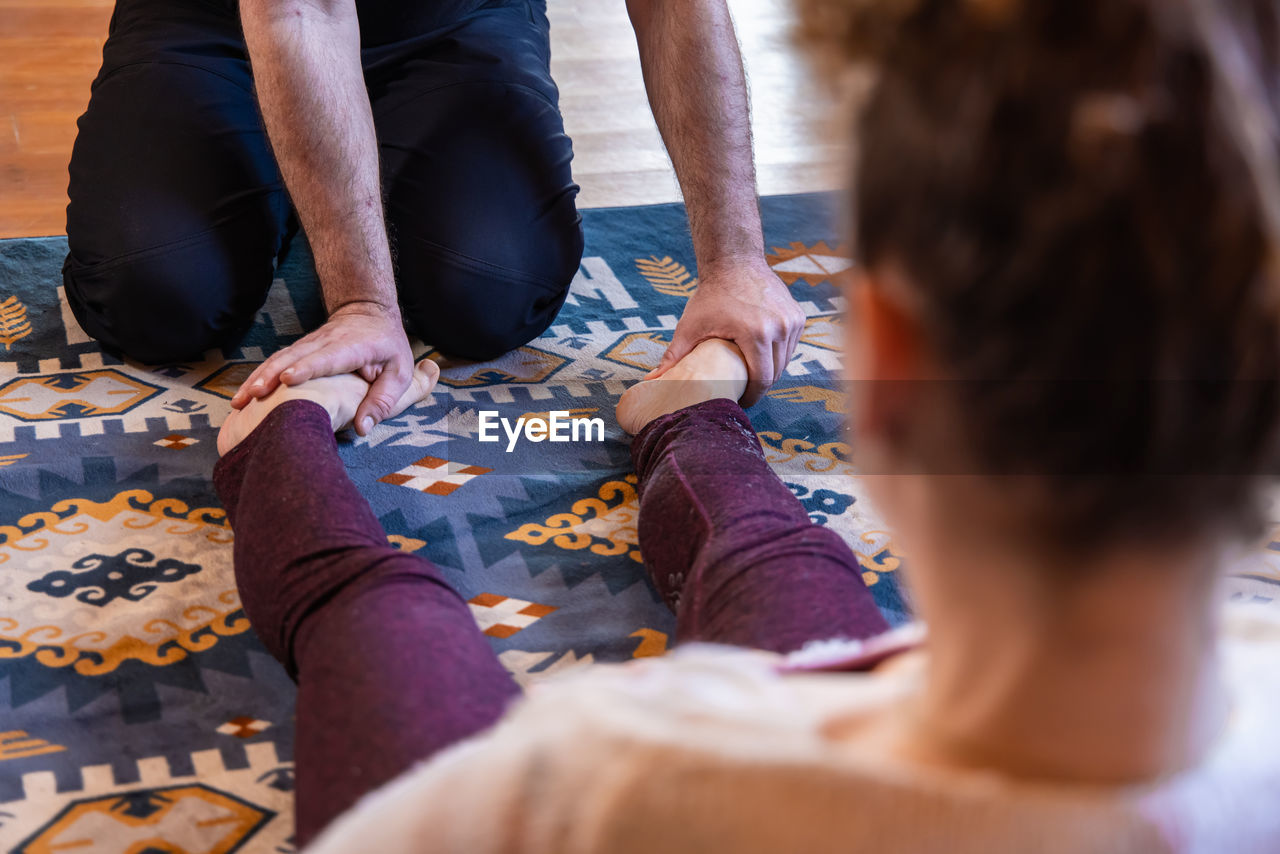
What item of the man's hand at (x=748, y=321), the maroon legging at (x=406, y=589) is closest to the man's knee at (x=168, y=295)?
the maroon legging at (x=406, y=589)

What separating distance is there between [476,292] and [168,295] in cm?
35

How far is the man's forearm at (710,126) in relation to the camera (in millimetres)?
1318

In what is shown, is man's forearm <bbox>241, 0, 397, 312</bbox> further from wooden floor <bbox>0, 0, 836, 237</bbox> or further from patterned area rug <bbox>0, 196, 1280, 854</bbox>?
wooden floor <bbox>0, 0, 836, 237</bbox>

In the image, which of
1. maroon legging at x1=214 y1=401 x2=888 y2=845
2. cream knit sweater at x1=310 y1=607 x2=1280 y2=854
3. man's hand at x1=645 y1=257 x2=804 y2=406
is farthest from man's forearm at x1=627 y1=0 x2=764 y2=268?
cream knit sweater at x1=310 y1=607 x2=1280 y2=854

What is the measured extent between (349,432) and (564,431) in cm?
24

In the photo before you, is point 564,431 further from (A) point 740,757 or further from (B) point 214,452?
(A) point 740,757

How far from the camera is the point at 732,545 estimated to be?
2.82ft

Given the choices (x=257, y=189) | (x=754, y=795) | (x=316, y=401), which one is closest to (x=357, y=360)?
(x=316, y=401)

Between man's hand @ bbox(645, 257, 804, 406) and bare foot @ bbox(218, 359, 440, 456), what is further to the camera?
man's hand @ bbox(645, 257, 804, 406)

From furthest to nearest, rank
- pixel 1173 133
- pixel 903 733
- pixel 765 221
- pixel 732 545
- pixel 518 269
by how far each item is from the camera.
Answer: pixel 765 221
pixel 518 269
pixel 732 545
pixel 903 733
pixel 1173 133

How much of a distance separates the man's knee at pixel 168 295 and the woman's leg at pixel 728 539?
0.51m

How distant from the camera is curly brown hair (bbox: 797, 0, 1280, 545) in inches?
11.5

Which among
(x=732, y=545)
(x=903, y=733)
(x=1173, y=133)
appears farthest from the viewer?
(x=732, y=545)

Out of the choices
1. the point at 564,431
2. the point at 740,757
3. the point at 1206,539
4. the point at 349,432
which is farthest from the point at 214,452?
the point at 1206,539
